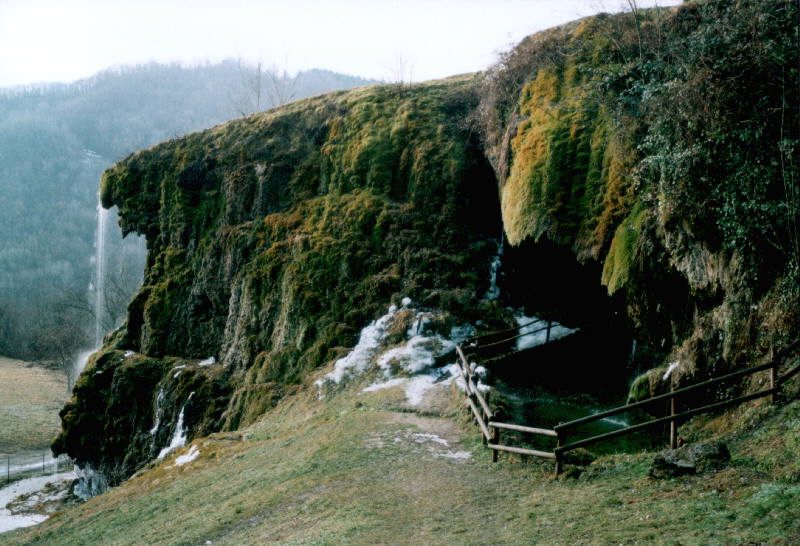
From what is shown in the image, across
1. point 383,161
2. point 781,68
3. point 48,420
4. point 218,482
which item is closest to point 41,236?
point 48,420

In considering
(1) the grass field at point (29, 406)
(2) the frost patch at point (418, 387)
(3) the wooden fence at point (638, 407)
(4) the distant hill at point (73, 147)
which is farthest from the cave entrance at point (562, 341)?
(4) the distant hill at point (73, 147)

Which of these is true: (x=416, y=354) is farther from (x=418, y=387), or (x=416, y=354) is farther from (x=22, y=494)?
(x=22, y=494)

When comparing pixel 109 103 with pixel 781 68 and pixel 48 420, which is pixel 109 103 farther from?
pixel 781 68

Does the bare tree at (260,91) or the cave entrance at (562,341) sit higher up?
the bare tree at (260,91)

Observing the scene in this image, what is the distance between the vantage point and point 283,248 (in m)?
27.3

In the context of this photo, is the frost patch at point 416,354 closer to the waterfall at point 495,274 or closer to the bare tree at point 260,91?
the waterfall at point 495,274

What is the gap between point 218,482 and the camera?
15.1m

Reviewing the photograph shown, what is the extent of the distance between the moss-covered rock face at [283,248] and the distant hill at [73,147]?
65.6 m

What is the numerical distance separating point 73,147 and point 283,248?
155 m

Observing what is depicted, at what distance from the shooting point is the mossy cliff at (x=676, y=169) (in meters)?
11.6

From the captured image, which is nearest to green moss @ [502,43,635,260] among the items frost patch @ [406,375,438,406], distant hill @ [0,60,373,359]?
frost patch @ [406,375,438,406]

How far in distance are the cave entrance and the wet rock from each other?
7.85 metres

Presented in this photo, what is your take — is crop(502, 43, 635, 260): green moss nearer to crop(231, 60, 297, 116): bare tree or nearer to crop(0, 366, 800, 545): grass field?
crop(0, 366, 800, 545): grass field

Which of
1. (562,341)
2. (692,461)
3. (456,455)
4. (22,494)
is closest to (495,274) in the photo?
(562,341)
